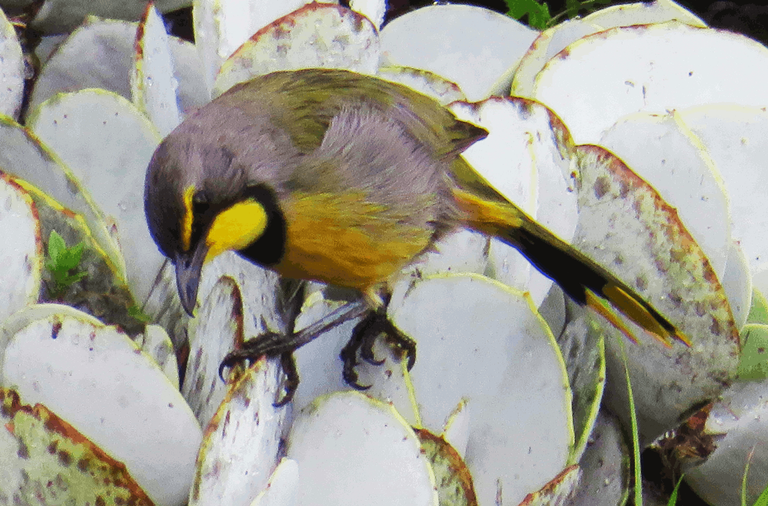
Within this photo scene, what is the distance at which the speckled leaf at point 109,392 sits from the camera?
98cm

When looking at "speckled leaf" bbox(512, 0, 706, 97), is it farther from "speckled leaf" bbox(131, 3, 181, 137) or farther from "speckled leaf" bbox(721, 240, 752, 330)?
"speckled leaf" bbox(131, 3, 181, 137)

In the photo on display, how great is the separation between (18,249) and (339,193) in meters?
0.41

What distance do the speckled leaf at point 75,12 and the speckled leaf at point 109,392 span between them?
32.7 inches

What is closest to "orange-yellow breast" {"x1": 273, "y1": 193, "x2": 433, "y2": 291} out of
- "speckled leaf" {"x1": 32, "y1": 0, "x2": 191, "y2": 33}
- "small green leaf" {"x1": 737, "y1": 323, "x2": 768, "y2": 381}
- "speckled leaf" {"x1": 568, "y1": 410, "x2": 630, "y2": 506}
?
"speckled leaf" {"x1": 568, "y1": 410, "x2": 630, "y2": 506}

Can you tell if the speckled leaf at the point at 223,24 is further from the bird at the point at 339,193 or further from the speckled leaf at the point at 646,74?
the speckled leaf at the point at 646,74

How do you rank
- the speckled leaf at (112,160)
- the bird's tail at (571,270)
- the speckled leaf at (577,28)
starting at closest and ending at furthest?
the bird's tail at (571,270), the speckled leaf at (112,160), the speckled leaf at (577,28)

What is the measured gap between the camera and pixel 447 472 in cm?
99

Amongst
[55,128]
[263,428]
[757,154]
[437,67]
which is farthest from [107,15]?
[757,154]

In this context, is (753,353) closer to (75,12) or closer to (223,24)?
(223,24)

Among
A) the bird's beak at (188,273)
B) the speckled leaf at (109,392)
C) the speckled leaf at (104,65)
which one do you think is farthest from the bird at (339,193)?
the speckled leaf at (104,65)

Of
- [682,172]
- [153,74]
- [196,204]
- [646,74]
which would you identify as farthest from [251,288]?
[646,74]

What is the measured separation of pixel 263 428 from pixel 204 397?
0.46 ft

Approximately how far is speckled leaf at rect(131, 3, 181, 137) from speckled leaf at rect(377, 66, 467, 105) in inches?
13.7

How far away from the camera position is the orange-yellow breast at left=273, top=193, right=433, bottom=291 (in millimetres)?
1174
